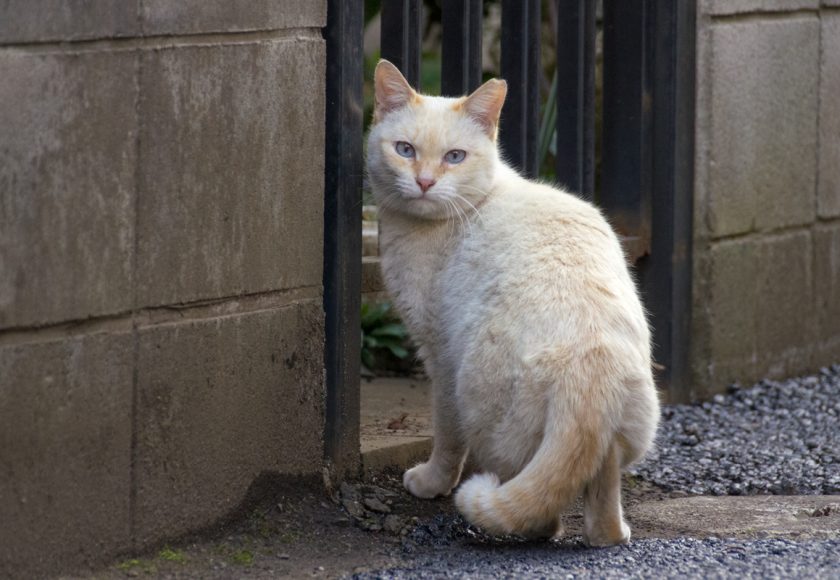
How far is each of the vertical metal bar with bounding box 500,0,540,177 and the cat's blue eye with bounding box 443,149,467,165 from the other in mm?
896

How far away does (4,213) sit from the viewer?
118 inches

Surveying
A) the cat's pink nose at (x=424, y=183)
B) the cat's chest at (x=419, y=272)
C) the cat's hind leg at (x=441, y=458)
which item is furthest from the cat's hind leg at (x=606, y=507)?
the cat's pink nose at (x=424, y=183)

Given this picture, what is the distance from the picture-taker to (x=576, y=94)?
17.2ft

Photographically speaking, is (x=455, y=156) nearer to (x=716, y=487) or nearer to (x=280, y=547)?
(x=280, y=547)

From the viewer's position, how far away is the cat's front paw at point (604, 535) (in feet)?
12.0

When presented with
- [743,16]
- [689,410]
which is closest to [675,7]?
[743,16]

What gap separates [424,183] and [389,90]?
367 mm

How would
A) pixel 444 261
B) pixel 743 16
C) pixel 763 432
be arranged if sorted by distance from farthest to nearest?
pixel 743 16 < pixel 763 432 < pixel 444 261

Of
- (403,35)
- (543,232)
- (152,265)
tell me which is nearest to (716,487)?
(543,232)

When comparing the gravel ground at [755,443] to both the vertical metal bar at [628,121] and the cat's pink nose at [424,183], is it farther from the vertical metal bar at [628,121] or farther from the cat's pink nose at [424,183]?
the cat's pink nose at [424,183]

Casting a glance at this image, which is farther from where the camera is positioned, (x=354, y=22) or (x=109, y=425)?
(x=354, y=22)

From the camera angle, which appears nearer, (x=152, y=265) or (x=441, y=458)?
(x=152, y=265)

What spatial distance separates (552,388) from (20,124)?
1.50 m

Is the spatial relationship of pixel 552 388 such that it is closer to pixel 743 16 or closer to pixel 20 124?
pixel 20 124
